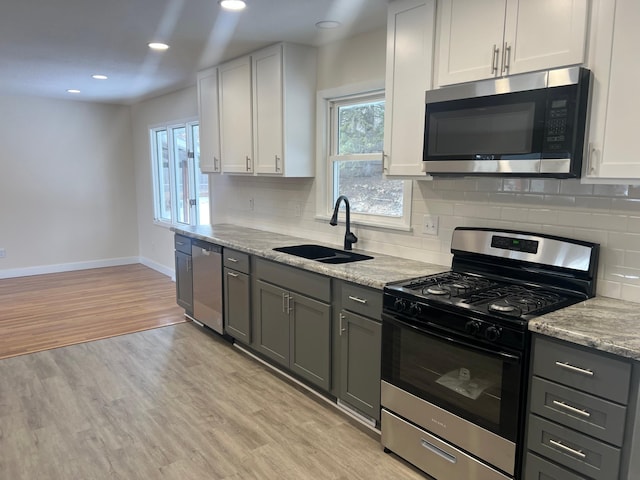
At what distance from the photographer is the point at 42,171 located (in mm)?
6512

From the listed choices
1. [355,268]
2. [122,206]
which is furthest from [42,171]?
[355,268]

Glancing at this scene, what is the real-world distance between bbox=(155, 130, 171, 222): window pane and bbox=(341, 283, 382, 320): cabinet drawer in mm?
4523

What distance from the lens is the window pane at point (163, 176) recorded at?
6.55 m

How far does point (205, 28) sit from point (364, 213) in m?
1.68

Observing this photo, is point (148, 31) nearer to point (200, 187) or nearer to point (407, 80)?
point (407, 80)

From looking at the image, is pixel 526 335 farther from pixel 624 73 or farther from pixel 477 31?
pixel 477 31

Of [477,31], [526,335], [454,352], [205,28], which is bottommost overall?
[454,352]

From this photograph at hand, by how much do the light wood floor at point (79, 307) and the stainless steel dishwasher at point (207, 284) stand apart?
0.57 metres

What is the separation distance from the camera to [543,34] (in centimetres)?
197

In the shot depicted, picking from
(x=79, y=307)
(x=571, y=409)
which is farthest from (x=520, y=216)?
(x=79, y=307)

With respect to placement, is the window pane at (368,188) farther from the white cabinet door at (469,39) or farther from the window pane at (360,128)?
the white cabinet door at (469,39)

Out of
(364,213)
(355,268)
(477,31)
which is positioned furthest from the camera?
(364,213)

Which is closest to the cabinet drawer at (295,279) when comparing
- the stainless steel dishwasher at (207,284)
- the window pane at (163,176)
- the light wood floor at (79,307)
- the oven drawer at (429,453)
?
the stainless steel dishwasher at (207,284)

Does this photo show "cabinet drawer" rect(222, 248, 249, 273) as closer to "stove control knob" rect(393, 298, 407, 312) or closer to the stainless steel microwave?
"stove control knob" rect(393, 298, 407, 312)
